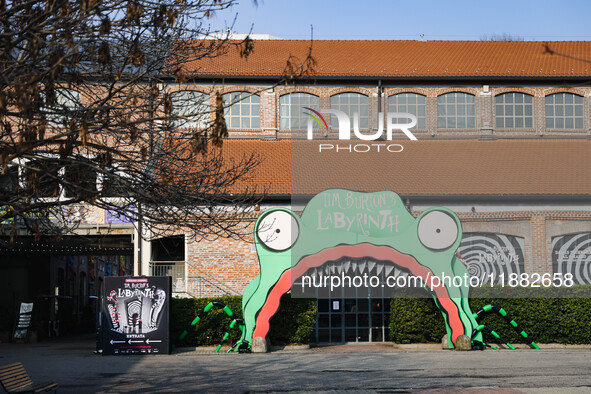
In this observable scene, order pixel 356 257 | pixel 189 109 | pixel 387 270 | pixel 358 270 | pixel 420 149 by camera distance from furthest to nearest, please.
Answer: pixel 420 149
pixel 358 270
pixel 387 270
pixel 356 257
pixel 189 109

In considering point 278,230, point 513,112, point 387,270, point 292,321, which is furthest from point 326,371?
point 513,112

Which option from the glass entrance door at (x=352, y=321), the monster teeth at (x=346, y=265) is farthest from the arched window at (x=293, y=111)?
the glass entrance door at (x=352, y=321)

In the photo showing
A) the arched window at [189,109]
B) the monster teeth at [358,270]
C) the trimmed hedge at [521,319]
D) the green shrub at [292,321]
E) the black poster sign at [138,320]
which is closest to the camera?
the arched window at [189,109]

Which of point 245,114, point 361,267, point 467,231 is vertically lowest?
point 361,267

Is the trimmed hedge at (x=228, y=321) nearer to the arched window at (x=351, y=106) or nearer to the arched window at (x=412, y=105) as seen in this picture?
the arched window at (x=351, y=106)

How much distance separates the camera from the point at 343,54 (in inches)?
1387

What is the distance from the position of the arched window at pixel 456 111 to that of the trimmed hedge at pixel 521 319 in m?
10.8

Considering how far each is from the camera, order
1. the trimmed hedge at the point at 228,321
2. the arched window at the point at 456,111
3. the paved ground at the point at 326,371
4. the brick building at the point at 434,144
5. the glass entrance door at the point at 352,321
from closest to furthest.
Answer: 1. the paved ground at the point at 326,371
2. the trimmed hedge at the point at 228,321
3. the glass entrance door at the point at 352,321
4. the brick building at the point at 434,144
5. the arched window at the point at 456,111

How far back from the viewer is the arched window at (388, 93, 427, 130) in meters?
32.3

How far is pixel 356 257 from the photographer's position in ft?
75.7

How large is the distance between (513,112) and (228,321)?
55.6ft

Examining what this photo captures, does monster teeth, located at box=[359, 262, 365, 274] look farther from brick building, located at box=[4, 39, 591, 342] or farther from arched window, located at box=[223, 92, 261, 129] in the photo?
arched window, located at box=[223, 92, 261, 129]

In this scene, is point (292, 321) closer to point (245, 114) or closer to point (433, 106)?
point (245, 114)

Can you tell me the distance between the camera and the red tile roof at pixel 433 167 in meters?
27.6
